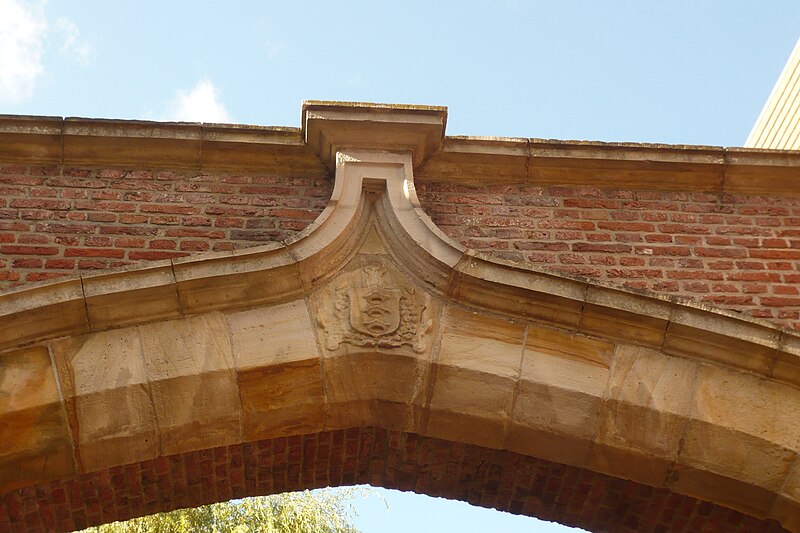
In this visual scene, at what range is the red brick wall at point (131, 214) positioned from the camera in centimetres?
500

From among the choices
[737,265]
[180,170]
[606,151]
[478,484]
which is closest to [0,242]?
[180,170]

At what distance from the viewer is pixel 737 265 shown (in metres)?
5.34

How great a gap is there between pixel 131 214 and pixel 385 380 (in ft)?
5.07

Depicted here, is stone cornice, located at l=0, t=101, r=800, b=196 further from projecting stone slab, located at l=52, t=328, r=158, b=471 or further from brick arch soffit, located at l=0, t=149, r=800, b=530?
projecting stone slab, located at l=52, t=328, r=158, b=471

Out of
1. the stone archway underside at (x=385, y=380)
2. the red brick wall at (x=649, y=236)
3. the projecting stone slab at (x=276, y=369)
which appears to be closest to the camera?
the stone archway underside at (x=385, y=380)

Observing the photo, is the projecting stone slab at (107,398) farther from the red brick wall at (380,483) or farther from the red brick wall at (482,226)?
the red brick wall at (482,226)

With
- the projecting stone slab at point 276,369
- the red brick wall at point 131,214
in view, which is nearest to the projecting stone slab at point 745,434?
the projecting stone slab at point 276,369

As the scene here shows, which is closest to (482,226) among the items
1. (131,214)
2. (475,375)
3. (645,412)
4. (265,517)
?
(475,375)

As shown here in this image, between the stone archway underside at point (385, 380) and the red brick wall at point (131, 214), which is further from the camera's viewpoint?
the red brick wall at point (131, 214)

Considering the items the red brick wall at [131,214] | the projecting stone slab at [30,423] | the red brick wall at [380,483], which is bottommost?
the red brick wall at [380,483]

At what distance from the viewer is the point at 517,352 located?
484 centimetres

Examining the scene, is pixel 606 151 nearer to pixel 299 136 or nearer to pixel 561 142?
pixel 561 142

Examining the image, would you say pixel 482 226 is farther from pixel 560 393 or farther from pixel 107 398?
pixel 107 398

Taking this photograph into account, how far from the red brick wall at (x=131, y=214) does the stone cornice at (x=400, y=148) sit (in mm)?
95
